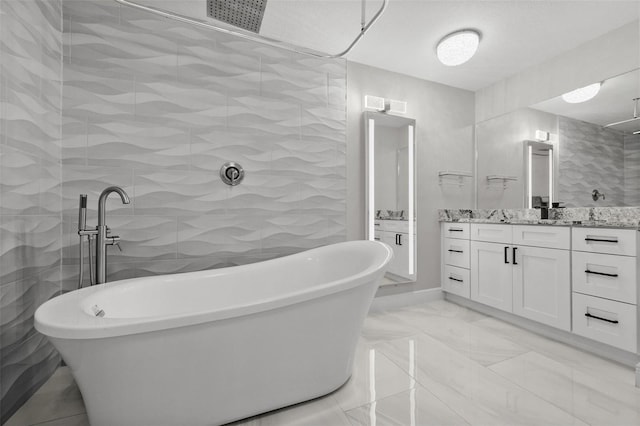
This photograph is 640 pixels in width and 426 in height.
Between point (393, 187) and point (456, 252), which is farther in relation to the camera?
point (456, 252)

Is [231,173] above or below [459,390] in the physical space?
above

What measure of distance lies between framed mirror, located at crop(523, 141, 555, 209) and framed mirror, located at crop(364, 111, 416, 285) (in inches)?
42.4

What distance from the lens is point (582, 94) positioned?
2277mm

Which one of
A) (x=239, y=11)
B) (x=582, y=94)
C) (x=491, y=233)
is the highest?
(x=239, y=11)

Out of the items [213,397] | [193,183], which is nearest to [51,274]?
[193,183]

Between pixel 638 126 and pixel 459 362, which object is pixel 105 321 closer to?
pixel 459 362

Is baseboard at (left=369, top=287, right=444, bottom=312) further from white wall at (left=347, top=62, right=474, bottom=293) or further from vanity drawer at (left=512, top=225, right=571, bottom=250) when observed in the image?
vanity drawer at (left=512, top=225, right=571, bottom=250)

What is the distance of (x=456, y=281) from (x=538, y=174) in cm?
125

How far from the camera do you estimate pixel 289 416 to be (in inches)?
50.1

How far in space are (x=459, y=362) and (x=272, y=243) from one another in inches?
58.9

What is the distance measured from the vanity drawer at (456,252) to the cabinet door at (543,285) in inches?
17.8

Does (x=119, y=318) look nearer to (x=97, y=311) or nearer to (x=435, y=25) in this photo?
(x=97, y=311)

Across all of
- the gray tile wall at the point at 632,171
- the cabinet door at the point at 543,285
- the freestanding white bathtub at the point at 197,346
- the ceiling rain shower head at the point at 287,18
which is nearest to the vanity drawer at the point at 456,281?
the cabinet door at the point at 543,285

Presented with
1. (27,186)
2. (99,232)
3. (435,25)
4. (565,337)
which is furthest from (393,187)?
(27,186)
